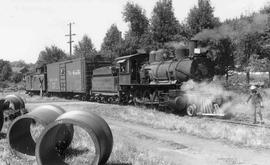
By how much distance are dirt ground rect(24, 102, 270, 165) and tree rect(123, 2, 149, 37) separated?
1315 inches

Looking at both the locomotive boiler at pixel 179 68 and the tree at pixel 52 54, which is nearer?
the locomotive boiler at pixel 179 68

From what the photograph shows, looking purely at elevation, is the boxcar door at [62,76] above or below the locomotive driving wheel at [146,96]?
above

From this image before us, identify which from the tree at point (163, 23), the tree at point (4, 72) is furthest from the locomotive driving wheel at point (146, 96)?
the tree at point (4, 72)

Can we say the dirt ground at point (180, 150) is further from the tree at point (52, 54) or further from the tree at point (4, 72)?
the tree at point (4, 72)

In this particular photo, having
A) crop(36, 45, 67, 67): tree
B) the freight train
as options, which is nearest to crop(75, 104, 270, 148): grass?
the freight train

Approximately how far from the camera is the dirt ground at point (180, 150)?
27.7 ft

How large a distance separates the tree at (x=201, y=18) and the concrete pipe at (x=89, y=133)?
1102 inches

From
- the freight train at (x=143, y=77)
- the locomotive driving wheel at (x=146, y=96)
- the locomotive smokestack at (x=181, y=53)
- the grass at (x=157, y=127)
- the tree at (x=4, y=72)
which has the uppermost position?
the tree at (x=4, y=72)

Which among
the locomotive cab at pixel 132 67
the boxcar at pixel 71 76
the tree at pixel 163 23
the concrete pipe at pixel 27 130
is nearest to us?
the concrete pipe at pixel 27 130

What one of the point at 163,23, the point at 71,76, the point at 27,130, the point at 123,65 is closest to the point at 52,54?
the point at 163,23

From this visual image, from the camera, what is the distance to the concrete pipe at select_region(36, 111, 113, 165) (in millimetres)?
6797

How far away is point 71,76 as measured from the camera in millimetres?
31219

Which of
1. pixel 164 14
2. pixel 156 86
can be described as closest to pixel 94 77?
pixel 156 86

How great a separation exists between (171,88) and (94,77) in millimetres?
10343
